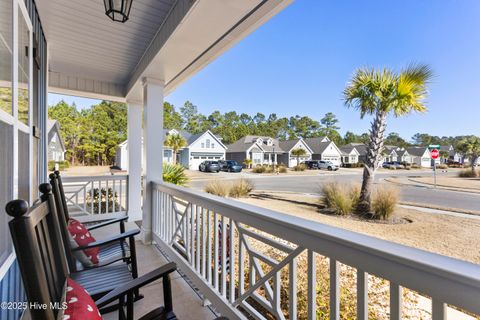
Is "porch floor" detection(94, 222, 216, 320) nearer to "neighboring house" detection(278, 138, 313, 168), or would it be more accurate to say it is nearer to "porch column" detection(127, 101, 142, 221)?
"porch column" detection(127, 101, 142, 221)

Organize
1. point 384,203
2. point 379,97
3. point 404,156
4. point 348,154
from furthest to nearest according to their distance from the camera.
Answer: point 348,154 → point 404,156 → point 379,97 → point 384,203

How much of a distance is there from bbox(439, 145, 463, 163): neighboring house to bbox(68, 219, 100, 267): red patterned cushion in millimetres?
7102

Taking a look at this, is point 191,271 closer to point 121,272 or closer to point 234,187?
point 121,272

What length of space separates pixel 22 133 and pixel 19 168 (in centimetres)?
26

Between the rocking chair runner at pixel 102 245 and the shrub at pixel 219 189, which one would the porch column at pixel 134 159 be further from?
the shrub at pixel 219 189

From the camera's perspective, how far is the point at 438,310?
27.8 inches

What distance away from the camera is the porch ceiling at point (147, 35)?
1981 mm

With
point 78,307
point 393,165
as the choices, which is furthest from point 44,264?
point 393,165

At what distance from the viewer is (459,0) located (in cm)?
264

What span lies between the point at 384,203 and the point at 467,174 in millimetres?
2112

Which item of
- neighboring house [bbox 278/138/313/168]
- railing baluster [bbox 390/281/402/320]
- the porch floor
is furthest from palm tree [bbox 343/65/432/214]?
railing baluster [bbox 390/281/402/320]

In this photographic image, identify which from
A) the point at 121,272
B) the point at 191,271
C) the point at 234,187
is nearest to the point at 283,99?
the point at 234,187

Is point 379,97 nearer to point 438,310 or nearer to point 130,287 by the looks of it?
point 438,310

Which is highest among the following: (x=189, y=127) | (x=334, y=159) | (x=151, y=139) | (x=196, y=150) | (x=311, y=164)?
(x=189, y=127)
